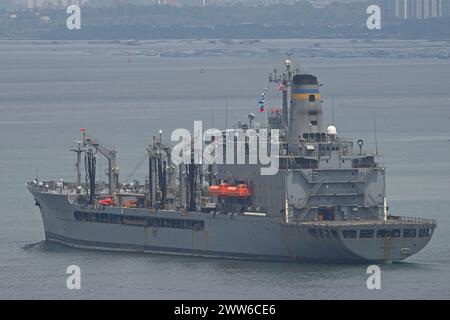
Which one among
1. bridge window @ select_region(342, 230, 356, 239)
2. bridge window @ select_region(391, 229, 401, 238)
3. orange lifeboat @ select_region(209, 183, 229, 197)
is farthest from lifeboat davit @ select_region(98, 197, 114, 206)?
bridge window @ select_region(391, 229, 401, 238)

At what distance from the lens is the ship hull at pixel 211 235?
251ft

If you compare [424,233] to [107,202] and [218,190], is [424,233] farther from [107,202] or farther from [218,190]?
[107,202]

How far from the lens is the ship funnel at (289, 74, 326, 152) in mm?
79312

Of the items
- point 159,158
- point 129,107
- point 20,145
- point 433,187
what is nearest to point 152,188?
point 159,158

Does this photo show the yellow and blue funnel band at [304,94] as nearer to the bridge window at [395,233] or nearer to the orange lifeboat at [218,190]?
the orange lifeboat at [218,190]

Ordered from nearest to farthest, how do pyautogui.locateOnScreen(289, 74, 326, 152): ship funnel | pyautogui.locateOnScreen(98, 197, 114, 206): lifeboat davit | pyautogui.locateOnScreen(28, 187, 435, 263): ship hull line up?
pyautogui.locateOnScreen(28, 187, 435, 263): ship hull < pyautogui.locateOnScreen(289, 74, 326, 152): ship funnel < pyautogui.locateOnScreen(98, 197, 114, 206): lifeboat davit

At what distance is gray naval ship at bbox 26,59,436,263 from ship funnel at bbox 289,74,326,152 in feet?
0.13

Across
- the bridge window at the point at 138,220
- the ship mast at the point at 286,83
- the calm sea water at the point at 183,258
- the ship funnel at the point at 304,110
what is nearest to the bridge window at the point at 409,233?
the calm sea water at the point at 183,258

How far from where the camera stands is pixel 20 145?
434 feet

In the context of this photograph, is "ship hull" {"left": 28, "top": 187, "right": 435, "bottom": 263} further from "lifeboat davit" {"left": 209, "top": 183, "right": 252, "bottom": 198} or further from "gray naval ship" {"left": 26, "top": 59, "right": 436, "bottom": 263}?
"lifeboat davit" {"left": 209, "top": 183, "right": 252, "bottom": 198}

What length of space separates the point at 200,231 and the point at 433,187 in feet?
75.2

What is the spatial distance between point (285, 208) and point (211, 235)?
4727 mm

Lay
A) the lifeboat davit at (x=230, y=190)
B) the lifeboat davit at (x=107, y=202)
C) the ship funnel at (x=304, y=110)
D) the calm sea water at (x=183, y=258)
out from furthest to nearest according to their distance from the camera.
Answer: the lifeboat davit at (x=107, y=202)
the lifeboat davit at (x=230, y=190)
the ship funnel at (x=304, y=110)
the calm sea water at (x=183, y=258)

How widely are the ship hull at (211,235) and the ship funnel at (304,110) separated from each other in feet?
12.9
